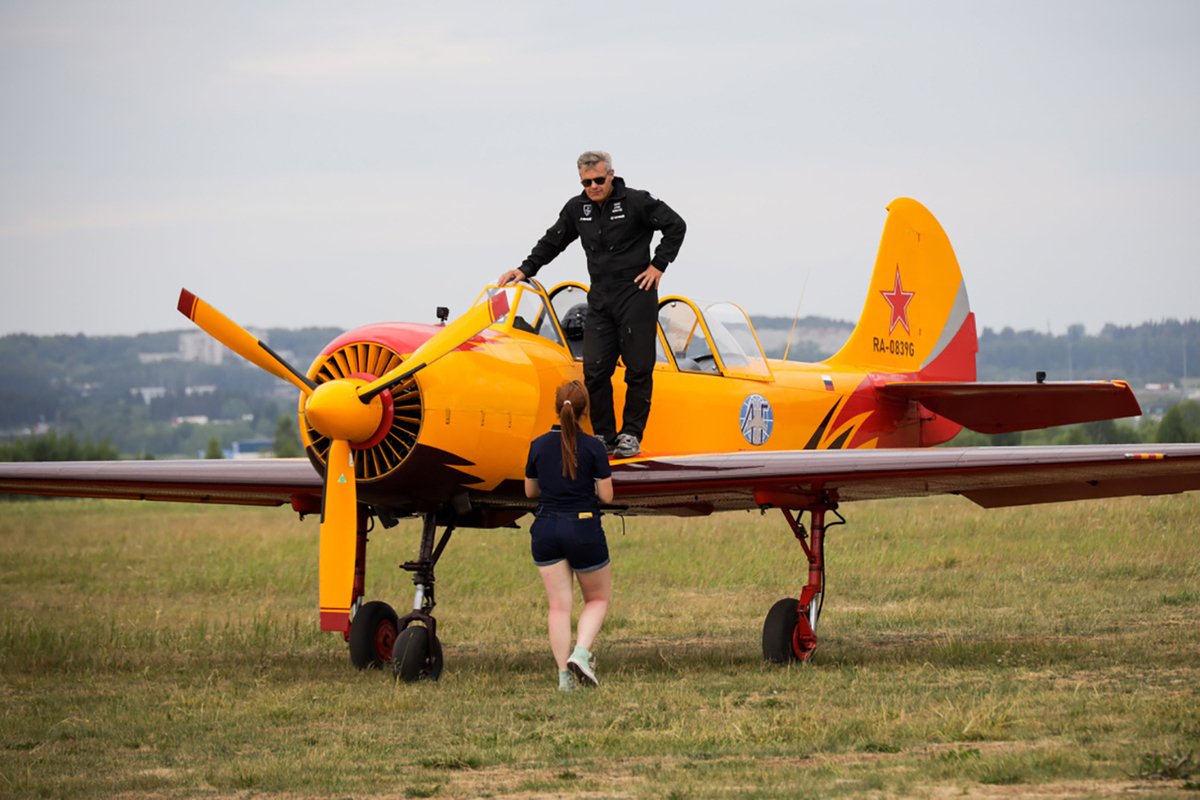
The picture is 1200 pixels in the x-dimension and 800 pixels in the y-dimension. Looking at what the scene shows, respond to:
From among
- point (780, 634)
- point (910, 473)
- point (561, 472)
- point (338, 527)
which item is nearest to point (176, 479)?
point (338, 527)

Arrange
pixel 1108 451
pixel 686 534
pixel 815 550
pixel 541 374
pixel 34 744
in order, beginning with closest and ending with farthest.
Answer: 1. pixel 34 744
2. pixel 1108 451
3. pixel 541 374
4. pixel 815 550
5. pixel 686 534

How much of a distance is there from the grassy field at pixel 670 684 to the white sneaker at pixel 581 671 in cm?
18

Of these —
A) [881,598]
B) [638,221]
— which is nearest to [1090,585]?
[881,598]

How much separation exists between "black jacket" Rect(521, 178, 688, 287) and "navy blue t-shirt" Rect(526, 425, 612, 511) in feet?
5.77

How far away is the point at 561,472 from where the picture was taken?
340 inches

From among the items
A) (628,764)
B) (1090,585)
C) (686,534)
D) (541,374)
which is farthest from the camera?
(686,534)

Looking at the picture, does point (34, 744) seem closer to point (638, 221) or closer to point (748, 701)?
point (748, 701)

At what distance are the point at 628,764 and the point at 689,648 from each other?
5.21 metres

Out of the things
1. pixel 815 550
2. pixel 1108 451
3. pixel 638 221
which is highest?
pixel 638 221

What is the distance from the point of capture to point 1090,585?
14352 mm

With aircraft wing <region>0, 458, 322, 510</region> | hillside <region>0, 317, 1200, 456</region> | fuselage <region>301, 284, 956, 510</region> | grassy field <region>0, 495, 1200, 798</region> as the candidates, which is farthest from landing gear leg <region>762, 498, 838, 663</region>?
hillside <region>0, 317, 1200, 456</region>

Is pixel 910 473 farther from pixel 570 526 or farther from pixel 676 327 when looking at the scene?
pixel 676 327

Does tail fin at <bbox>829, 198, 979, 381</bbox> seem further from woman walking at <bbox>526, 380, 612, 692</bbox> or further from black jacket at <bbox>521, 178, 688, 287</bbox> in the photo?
woman walking at <bbox>526, 380, 612, 692</bbox>

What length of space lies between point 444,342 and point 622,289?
1.64 metres
